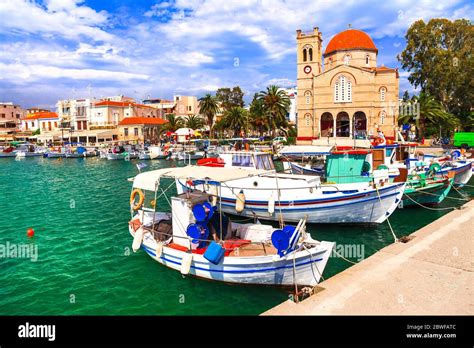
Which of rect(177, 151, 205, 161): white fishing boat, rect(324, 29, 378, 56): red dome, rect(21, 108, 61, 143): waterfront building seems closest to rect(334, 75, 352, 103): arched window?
rect(324, 29, 378, 56): red dome

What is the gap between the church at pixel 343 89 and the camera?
192ft

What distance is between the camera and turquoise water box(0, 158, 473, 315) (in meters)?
10.8

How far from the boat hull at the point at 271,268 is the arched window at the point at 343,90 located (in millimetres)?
53661

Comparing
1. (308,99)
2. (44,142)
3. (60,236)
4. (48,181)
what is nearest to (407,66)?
(308,99)

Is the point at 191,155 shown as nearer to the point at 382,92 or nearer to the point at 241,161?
the point at 382,92

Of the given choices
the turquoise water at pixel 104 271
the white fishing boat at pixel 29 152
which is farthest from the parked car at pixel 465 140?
the white fishing boat at pixel 29 152

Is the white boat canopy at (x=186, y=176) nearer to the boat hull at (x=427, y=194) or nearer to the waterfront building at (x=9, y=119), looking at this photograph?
the boat hull at (x=427, y=194)

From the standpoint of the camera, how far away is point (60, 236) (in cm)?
1761

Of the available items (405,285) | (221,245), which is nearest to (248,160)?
(221,245)

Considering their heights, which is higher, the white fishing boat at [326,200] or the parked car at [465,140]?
the parked car at [465,140]

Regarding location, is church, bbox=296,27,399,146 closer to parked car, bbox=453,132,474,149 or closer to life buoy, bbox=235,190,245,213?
parked car, bbox=453,132,474,149

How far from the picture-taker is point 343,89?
5991 cm

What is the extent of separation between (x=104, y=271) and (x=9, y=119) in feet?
427
